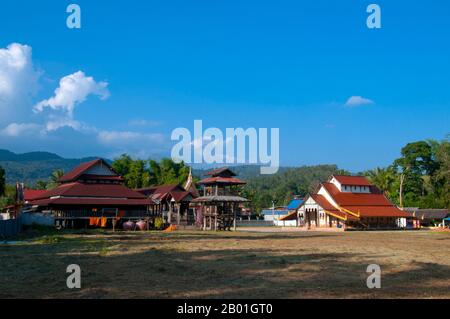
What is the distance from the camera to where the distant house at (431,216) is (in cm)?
8200

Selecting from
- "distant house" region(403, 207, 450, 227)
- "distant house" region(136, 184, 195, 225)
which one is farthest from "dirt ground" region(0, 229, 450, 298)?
"distant house" region(403, 207, 450, 227)

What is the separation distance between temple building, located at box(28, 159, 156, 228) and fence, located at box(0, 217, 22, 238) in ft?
46.2

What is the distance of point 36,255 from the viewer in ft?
71.5

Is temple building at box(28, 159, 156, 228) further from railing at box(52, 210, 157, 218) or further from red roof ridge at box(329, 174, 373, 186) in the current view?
red roof ridge at box(329, 174, 373, 186)

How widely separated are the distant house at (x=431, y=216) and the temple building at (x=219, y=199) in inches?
1468

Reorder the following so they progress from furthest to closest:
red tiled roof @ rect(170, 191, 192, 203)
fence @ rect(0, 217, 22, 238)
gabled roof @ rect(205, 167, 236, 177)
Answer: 1. red tiled roof @ rect(170, 191, 192, 203)
2. gabled roof @ rect(205, 167, 236, 177)
3. fence @ rect(0, 217, 22, 238)

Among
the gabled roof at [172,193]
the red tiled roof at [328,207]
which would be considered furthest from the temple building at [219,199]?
the red tiled roof at [328,207]

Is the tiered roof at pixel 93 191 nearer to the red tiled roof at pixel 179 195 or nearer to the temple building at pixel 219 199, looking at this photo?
the temple building at pixel 219 199

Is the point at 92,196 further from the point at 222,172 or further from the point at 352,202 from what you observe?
the point at 352,202

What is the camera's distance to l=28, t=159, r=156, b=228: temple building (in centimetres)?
5206

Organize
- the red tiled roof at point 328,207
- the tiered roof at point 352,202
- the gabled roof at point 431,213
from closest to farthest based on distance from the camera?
the red tiled roof at point 328,207 < the tiered roof at point 352,202 < the gabled roof at point 431,213

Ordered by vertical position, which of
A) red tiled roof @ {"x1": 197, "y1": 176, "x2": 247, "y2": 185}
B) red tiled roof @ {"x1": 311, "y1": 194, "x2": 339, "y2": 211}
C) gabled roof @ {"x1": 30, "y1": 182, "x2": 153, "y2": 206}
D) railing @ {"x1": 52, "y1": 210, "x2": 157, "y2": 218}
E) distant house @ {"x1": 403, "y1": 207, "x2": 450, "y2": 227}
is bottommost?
distant house @ {"x1": 403, "y1": 207, "x2": 450, "y2": 227}

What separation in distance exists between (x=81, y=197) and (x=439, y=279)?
4517cm
